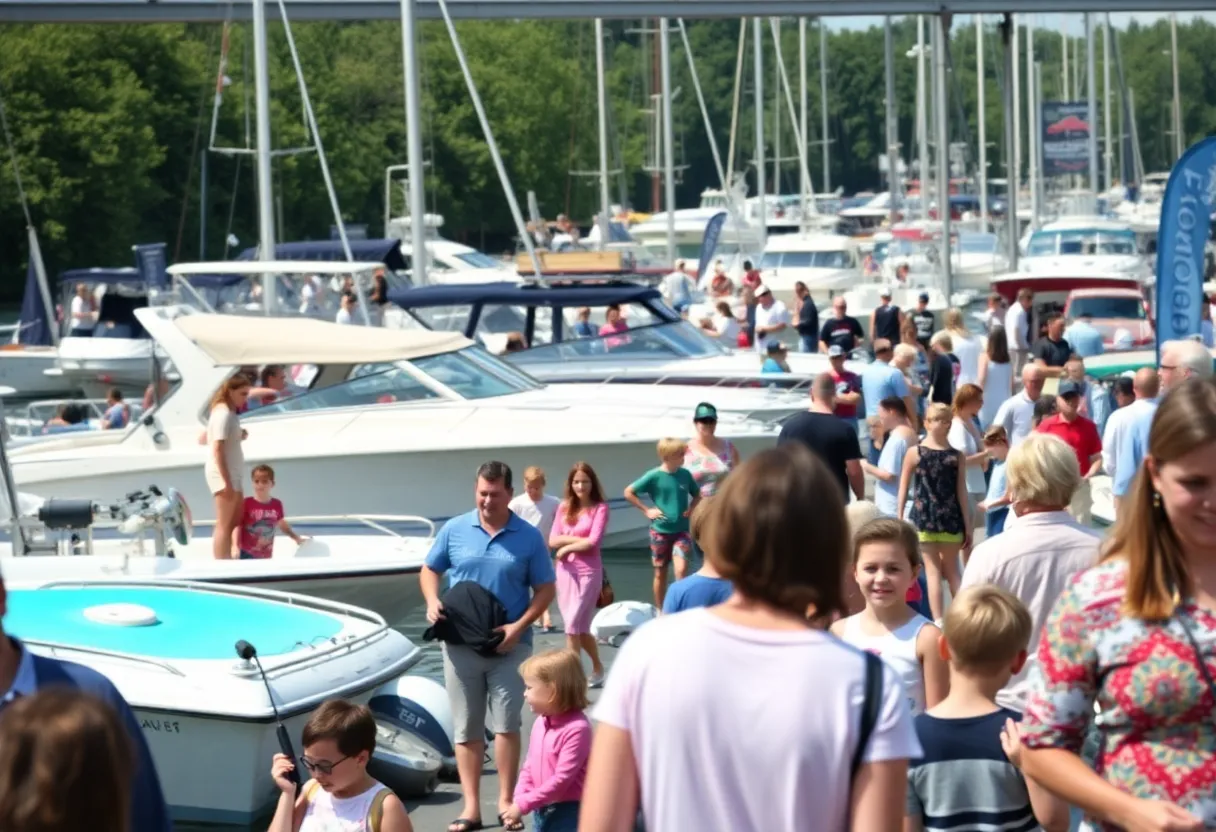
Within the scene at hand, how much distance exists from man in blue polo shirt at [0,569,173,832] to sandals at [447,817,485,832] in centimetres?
488

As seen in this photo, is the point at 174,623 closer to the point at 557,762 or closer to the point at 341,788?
the point at 557,762

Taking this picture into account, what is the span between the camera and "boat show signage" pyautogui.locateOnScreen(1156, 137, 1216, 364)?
1500 centimetres

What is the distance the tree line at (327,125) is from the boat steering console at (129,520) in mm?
22331

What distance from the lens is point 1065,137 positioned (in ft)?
159

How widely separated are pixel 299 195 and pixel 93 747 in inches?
2852

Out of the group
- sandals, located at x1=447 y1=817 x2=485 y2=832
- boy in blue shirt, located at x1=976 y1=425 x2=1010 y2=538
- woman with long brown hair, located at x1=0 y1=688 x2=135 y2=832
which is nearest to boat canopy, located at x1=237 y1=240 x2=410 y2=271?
boy in blue shirt, located at x1=976 y1=425 x2=1010 y2=538

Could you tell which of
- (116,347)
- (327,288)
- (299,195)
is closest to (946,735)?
(327,288)

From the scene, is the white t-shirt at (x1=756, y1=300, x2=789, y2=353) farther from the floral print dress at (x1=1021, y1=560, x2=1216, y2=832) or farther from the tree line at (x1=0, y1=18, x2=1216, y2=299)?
the floral print dress at (x1=1021, y1=560, x2=1216, y2=832)

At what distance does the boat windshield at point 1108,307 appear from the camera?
29.4 m

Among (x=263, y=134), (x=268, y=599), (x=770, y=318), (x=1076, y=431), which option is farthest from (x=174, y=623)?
(x=770, y=318)

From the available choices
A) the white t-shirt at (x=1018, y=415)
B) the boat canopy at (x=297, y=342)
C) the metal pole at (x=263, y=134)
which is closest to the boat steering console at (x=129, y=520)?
the boat canopy at (x=297, y=342)

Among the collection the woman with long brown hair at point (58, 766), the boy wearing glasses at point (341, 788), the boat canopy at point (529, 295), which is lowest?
the boy wearing glasses at point (341, 788)

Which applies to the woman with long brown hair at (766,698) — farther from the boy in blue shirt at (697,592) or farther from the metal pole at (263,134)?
the metal pole at (263,134)

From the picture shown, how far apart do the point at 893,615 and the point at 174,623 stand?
474 centimetres
